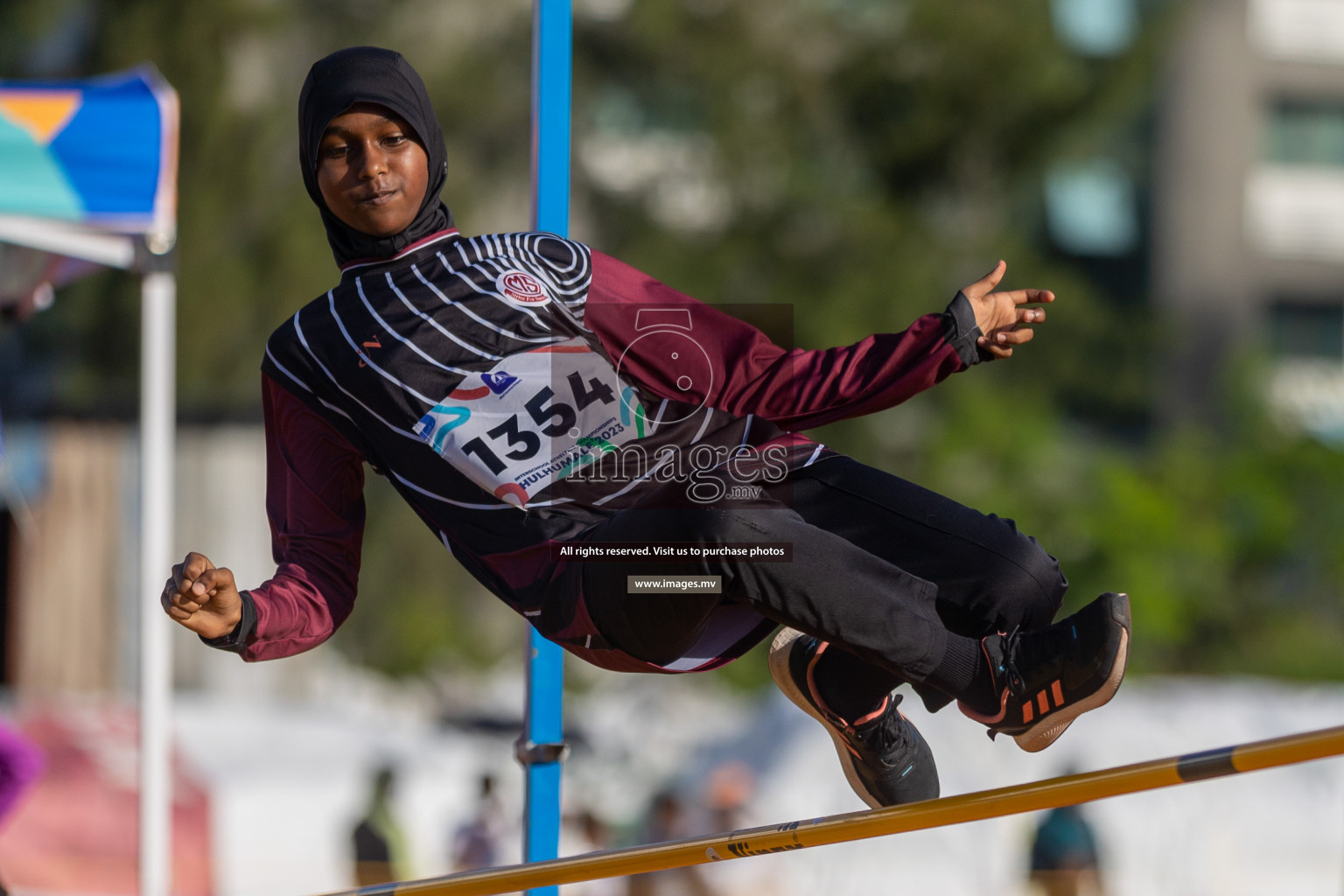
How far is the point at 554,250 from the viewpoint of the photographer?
2.69 m

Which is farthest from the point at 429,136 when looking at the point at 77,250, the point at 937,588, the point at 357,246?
the point at 77,250

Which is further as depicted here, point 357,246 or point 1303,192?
point 1303,192

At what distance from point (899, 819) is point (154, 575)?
3.08m

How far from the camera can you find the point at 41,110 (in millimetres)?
4699

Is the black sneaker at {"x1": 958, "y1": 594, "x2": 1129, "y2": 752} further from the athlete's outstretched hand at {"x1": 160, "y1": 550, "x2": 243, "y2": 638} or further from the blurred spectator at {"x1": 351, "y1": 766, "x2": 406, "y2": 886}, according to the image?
the blurred spectator at {"x1": 351, "y1": 766, "x2": 406, "y2": 886}

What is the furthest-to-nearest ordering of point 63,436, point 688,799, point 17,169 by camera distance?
point 63,436, point 688,799, point 17,169

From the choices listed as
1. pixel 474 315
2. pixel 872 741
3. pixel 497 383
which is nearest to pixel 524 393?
pixel 497 383

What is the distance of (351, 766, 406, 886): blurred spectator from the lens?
25.9 feet

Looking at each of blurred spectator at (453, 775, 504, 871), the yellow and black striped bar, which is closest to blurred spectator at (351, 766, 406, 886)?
blurred spectator at (453, 775, 504, 871)

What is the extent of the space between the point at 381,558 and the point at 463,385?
1634cm

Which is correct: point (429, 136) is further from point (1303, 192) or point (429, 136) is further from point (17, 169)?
point (1303, 192)

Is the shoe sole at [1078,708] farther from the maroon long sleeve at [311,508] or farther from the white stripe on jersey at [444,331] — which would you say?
the maroon long sleeve at [311,508]

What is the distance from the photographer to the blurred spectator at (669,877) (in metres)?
8.01

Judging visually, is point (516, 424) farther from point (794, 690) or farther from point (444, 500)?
point (794, 690)
